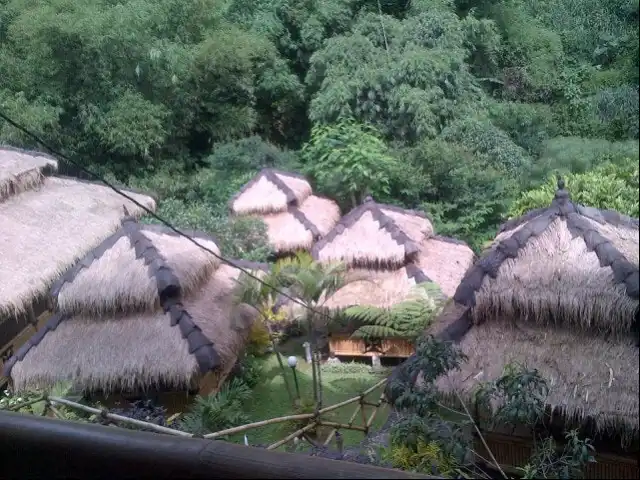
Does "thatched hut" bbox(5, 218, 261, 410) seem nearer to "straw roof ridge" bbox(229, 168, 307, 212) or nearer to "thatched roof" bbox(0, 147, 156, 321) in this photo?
"thatched roof" bbox(0, 147, 156, 321)

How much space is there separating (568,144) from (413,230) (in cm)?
63

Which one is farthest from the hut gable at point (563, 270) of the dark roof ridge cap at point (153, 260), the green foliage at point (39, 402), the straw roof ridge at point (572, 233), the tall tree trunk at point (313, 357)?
the dark roof ridge cap at point (153, 260)

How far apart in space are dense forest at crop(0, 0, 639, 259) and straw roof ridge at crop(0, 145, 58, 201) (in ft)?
0.67

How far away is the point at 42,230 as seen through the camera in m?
3.12

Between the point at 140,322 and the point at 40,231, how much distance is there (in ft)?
2.28

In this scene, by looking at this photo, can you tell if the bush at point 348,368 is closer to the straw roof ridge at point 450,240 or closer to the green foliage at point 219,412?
the green foliage at point 219,412

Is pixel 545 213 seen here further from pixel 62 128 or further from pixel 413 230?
pixel 62 128

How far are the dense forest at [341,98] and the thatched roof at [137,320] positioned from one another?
48 cm

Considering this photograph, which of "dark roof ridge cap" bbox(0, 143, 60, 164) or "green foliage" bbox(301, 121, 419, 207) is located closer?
Result: "green foliage" bbox(301, 121, 419, 207)

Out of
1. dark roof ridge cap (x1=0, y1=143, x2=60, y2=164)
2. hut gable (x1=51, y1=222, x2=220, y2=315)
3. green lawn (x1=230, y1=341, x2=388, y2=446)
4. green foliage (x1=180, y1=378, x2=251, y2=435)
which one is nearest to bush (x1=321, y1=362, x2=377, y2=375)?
green lawn (x1=230, y1=341, x2=388, y2=446)

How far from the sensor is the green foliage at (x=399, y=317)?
1862 mm

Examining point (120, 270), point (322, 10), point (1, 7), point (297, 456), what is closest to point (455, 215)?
point (322, 10)

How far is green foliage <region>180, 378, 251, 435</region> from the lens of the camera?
186 cm

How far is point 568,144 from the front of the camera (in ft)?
4.44
